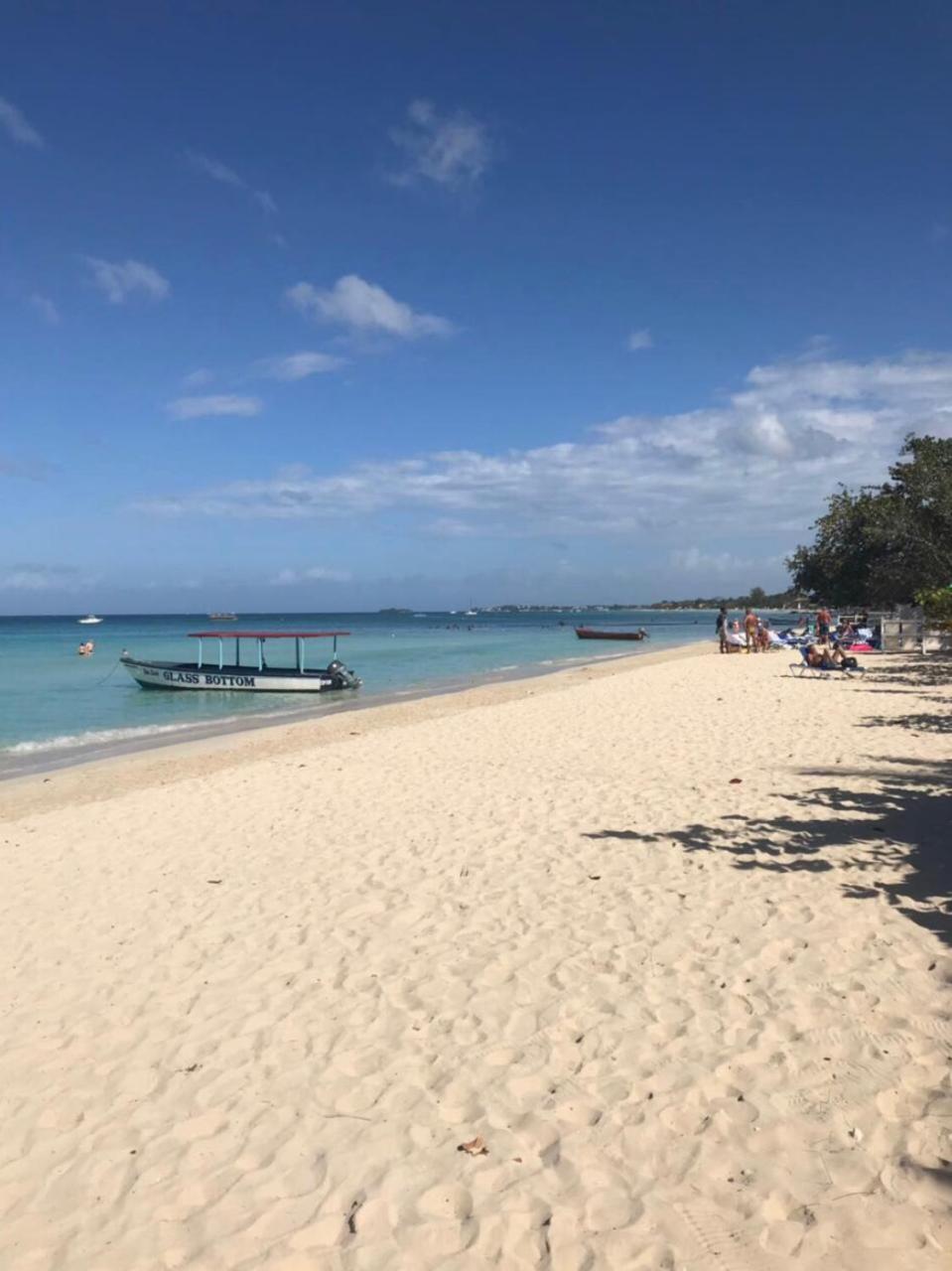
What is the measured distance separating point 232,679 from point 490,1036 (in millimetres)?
27768

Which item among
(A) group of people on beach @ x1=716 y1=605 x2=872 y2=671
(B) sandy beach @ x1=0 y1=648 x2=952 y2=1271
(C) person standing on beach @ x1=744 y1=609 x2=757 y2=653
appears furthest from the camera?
(C) person standing on beach @ x1=744 y1=609 x2=757 y2=653

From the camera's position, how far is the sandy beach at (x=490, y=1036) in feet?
9.86

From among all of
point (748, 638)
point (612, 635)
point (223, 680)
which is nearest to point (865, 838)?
point (223, 680)

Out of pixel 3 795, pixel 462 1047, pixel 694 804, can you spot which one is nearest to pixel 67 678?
pixel 3 795

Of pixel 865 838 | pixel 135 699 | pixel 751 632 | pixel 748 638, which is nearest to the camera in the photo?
pixel 865 838

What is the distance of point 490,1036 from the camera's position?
4219 millimetres

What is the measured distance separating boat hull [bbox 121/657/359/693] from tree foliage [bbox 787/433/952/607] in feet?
64.8

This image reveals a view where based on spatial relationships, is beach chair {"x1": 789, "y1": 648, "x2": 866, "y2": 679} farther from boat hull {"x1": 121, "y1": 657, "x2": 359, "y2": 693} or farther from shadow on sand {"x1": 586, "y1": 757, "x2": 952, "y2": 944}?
boat hull {"x1": 121, "y1": 657, "x2": 359, "y2": 693}

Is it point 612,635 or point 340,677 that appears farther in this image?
point 612,635

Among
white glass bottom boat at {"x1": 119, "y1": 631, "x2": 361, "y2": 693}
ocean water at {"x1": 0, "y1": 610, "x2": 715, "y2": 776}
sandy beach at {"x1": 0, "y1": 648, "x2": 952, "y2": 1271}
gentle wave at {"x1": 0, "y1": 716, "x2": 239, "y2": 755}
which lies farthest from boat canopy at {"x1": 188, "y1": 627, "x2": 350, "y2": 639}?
sandy beach at {"x1": 0, "y1": 648, "x2": 952, "y2": 1271}

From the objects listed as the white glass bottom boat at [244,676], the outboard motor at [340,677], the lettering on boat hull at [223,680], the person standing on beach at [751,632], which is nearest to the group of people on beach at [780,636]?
the person standing on beach at [751,632]

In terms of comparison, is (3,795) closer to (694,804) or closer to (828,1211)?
(694,804)

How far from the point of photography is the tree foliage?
3312 centimetres

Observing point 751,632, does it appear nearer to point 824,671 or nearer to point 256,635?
point 824,671
